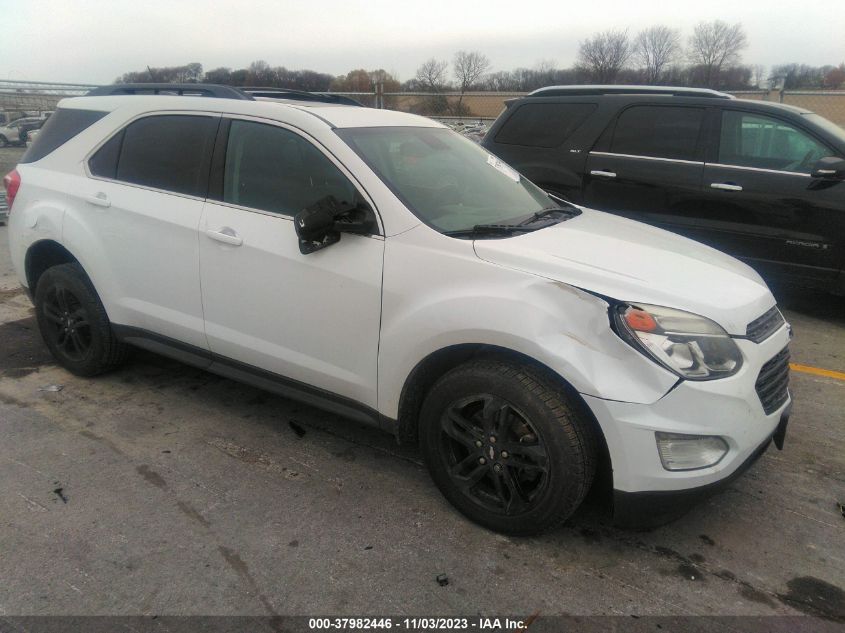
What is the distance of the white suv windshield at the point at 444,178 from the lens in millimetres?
3014

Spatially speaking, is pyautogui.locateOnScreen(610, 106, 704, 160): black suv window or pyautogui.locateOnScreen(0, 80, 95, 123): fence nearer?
pyautogui.locateOnScreen(610, 106, 704, 160): black suv window

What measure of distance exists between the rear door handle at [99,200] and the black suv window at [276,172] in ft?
2.88

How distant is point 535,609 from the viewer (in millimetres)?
2340

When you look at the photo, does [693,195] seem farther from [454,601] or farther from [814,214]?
[454,601]

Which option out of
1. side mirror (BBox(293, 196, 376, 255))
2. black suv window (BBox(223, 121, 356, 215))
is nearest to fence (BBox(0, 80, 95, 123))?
black suv window (BBox(223, 121, 356, 215))

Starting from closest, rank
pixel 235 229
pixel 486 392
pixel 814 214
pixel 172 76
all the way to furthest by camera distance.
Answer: pixel 486 392
pixel 235 229
pixel 814 214
pixel 172 76

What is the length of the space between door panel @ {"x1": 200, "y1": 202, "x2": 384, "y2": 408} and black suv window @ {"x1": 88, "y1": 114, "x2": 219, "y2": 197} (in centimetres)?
29

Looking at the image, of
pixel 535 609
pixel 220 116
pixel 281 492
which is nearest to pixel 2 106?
pixel 220 116

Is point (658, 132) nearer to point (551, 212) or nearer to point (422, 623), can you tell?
point (551, 212)

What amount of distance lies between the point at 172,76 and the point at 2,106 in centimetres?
1055

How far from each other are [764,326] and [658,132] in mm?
3788

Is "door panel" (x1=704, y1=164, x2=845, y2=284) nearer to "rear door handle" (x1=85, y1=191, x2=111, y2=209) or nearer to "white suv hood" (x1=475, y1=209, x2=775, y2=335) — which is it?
"white suv hood" (x1=475, y1=209, x2=775, y2=335)

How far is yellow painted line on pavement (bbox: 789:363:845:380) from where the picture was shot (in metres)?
4.39

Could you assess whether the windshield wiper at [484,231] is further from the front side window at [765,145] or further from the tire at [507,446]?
the front side window at [765,145]
